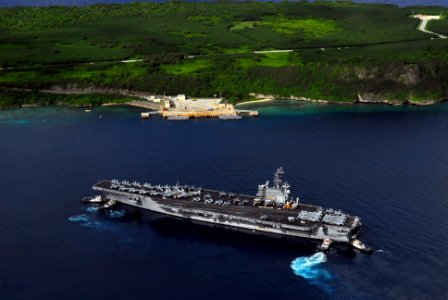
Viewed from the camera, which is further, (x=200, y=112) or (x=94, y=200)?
(x=200, y=112)

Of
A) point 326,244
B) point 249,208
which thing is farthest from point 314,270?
point 249,208

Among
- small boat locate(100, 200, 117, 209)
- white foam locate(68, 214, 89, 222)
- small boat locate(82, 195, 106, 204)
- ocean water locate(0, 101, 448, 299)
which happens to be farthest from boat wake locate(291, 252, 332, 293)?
small boat locate(82, 195, 106, 204)

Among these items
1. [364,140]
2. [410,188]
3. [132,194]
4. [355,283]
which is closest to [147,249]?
[132,194]

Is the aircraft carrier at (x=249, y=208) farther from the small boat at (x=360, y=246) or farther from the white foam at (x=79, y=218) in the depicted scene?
the white foam at (x=79, y=218)

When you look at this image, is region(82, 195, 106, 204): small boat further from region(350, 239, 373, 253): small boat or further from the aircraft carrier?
region(350, 239, 373, 253): small boat

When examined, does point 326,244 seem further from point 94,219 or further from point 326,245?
point 94,219

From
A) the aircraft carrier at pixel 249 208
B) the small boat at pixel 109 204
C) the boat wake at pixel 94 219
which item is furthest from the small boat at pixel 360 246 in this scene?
the small boat at pixel 109 204
